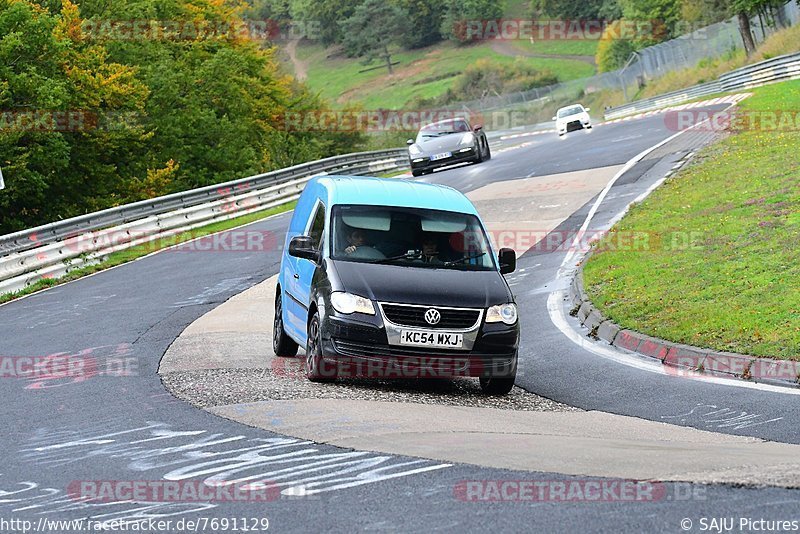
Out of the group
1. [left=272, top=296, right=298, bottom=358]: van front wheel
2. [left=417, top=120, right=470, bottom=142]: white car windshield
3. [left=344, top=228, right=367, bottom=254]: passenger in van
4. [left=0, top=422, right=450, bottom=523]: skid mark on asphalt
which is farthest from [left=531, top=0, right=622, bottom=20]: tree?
[left=0, top=422, right=450, bottom=523]: skid mark on asphalt

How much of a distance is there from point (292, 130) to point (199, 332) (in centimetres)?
5077

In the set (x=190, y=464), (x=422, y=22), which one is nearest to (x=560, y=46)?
(x=422, y=22)

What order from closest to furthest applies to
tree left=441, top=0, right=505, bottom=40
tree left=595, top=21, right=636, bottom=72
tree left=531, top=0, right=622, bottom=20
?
tree left=595, top=21, right=636, bottom=72, tree left=531, top=0, right=622, bottom=20, tree left=441, top=0, right=505, bottom=40

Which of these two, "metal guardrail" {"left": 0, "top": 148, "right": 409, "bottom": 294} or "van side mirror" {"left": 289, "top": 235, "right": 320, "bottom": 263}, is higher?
"van side mirror" {"left": 289, "top": 235, "right": 320, "bottom": 263}

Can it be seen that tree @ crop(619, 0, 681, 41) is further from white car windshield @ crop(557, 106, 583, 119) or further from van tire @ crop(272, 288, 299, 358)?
van tire @ crop(272, 288, 299, 358)

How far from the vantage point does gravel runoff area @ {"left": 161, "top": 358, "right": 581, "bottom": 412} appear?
10.5 m

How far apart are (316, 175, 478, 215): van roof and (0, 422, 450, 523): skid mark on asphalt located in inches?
155

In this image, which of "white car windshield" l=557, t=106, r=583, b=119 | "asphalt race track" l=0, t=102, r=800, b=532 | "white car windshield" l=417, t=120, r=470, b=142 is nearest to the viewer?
"asphalt race track" l=0, t=102, r=800, b=532

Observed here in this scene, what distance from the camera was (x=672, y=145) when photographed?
34219 mm

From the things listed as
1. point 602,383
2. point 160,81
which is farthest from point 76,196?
point 602,383

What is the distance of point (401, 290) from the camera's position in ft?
35.5

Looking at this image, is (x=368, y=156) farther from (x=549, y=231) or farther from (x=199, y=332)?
(x=199, y=332)

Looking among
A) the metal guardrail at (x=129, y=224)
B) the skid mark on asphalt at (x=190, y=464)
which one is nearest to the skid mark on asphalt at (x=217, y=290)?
the metal guardrail at (x=129, y=224)

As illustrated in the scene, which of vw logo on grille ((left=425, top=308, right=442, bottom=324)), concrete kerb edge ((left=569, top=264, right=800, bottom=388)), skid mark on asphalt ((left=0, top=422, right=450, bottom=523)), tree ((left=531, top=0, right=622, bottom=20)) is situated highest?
tree ((left=531, top=0, right=622, bottom=20))
